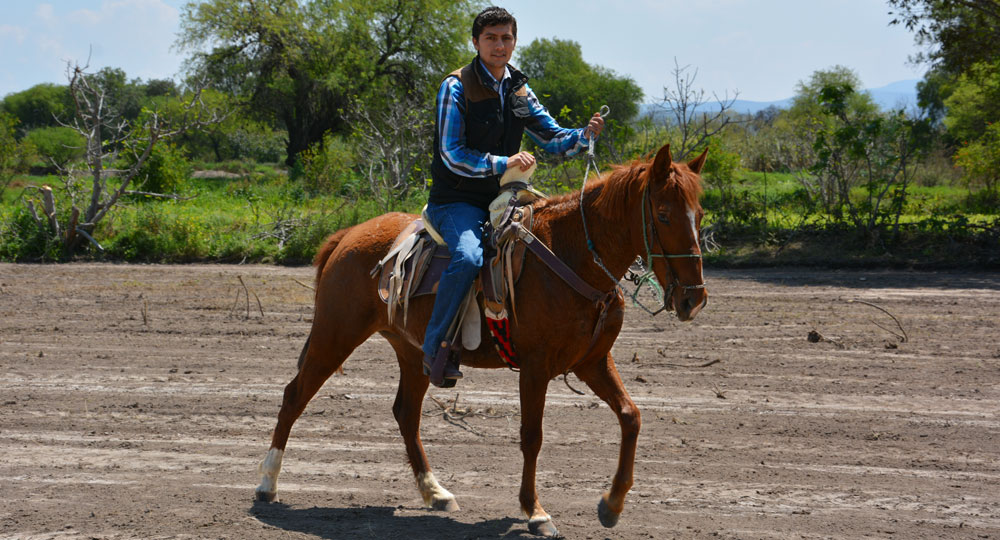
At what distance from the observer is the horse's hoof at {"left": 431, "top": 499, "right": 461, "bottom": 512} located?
501 centimetres

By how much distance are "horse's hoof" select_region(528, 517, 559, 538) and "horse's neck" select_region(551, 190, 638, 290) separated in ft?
4.46

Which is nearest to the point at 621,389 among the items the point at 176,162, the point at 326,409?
the point at 326,409

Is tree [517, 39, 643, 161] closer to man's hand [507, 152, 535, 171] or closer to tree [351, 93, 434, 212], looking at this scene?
tree [351, 93, 434, 212]

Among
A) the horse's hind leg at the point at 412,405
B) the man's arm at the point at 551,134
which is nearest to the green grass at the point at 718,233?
the horse's hind leg at the point at 412,405

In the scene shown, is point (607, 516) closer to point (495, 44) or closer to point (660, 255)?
point (660, 255)

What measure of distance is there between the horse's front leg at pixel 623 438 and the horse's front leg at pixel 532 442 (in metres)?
0.32

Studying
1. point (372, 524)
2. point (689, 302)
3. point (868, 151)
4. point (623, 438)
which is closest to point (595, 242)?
point (689, 302)

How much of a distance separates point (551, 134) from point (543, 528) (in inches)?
93.4

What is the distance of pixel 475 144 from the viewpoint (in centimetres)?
475

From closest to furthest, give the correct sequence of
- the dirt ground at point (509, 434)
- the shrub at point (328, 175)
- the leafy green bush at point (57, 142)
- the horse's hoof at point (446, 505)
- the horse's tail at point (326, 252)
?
the dirt ground at point (509, 434) → the horse's hoof at point (446, 505) → the horse's tail at point (326, 252) → the shrub at point (328, 175) → the leafy green bush at point (57, 142)

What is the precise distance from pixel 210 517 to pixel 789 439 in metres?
4.39

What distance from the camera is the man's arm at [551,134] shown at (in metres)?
4.85

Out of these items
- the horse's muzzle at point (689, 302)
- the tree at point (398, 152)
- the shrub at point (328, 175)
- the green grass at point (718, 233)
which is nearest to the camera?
the horse's muzzle at point (689, 302)

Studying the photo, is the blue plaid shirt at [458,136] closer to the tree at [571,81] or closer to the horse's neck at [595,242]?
the horse's neck at [595,242]
